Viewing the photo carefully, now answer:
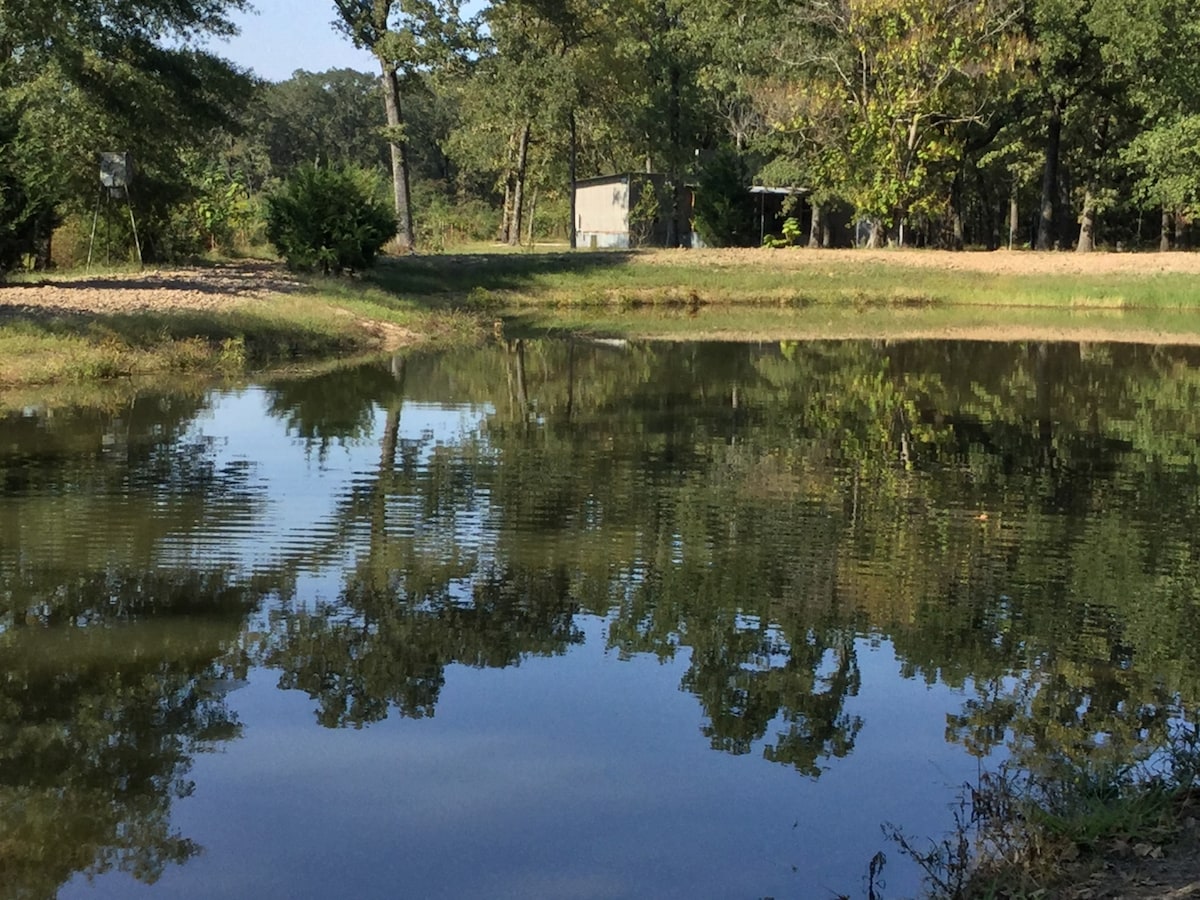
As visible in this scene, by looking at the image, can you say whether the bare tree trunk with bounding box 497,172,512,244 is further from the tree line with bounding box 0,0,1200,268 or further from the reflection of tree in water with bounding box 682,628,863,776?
the reflection of tree in water with bounding box 682,628,863,776

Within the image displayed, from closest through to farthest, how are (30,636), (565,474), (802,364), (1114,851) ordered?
(1114,851), (30,636), (565,474), (802,364)

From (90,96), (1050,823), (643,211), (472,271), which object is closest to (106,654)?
(1050,823)

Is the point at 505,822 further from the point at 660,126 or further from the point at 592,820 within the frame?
the point at 660,126

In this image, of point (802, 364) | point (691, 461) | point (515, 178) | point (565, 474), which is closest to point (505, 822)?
point (565, 474)

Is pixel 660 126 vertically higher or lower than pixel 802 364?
higher

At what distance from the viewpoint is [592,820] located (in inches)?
250

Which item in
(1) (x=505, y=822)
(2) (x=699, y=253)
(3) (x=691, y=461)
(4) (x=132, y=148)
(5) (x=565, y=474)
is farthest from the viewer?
(2) (x=699, y=253)

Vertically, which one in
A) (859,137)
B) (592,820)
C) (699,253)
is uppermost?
(859,137)

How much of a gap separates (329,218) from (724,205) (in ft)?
73.3

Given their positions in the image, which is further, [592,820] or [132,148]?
[132,148]

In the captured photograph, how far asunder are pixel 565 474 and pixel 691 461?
1.66 m

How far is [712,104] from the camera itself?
54094 millimetres

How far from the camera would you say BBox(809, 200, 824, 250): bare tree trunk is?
53094 millimetres

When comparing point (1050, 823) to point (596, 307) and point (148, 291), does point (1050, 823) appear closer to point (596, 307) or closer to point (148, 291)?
point (148, 291)
